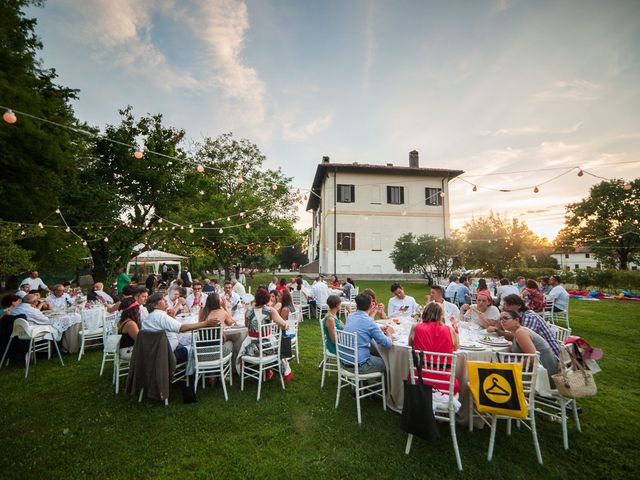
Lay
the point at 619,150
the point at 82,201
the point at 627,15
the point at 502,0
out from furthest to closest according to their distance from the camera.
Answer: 1. the point at 82,201
2. the point at 619,150
3. the point at 502,0
4. the point at 627,15

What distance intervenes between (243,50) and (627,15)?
31.8 feet

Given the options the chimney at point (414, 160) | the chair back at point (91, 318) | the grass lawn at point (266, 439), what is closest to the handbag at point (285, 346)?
the grass lawn at point (266, 439)

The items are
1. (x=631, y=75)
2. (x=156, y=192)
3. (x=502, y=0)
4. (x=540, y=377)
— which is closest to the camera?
(x=540, y=377)

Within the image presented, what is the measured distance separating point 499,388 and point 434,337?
2.19 ft

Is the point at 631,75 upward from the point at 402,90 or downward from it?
downward

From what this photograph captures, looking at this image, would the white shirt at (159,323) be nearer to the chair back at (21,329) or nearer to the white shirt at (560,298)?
the chair back at (21,329)

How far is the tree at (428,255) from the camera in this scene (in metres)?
18.5

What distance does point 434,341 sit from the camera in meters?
2.92

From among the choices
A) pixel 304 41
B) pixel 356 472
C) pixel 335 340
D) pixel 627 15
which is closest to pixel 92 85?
pixel 304 41

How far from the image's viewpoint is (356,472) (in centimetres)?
257

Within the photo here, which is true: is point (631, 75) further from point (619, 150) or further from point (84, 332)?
point (84, 332)

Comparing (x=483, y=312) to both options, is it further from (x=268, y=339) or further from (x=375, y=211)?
(x=375, y=211)

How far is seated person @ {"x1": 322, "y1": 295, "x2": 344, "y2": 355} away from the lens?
13.0 ft

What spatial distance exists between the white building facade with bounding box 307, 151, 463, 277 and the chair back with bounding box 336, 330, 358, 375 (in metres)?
19.8
